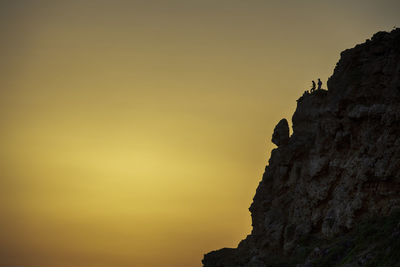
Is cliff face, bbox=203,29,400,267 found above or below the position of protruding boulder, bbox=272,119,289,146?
below

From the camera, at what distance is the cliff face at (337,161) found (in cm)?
8369

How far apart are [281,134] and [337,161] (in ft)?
77.7

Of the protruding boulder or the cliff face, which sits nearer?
the cliff face

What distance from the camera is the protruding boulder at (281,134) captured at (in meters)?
116

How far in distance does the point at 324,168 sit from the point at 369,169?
498 inches

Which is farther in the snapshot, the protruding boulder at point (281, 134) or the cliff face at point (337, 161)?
the protruding boulder at point (281, 134)

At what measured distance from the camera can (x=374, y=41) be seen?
301ft

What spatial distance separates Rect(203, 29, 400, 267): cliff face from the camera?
83.7 metres

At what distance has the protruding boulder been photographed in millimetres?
115688

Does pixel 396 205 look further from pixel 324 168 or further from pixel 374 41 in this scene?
pixel 374 41

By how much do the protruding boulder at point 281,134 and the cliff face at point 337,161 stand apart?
191 millimetres

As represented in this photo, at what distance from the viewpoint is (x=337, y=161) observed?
93.3 metres

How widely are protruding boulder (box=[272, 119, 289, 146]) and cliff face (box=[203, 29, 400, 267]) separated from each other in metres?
0.19

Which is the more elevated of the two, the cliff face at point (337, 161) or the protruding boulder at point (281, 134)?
the protruding boulder at point (281, 134)
